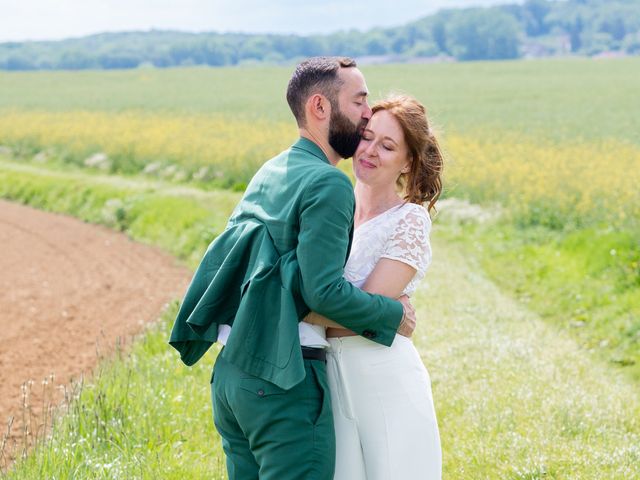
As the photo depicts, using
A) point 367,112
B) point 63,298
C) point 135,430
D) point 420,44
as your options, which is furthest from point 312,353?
point 420,44

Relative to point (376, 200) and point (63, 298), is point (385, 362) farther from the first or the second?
point (63, 298)

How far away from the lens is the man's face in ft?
10.5

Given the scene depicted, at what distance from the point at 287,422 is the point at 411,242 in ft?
2.63

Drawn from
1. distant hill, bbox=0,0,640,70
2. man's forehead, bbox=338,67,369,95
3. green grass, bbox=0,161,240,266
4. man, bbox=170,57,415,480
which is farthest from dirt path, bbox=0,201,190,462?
distant hill, bbox=0,0,640,70

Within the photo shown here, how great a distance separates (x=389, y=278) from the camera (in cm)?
329

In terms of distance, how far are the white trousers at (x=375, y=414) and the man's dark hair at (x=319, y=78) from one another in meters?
0.88

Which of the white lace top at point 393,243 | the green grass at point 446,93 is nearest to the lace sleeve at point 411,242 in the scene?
the white lace top at point 393,243

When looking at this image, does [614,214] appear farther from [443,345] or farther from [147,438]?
[147,438]

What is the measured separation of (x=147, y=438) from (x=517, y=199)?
11336 millimetres

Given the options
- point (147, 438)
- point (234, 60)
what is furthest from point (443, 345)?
point (234, 60)

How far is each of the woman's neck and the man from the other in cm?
28

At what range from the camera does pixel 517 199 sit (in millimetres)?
15820

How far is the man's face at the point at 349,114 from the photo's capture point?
3.21 m

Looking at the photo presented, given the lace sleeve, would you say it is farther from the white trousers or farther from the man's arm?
the white trousers
